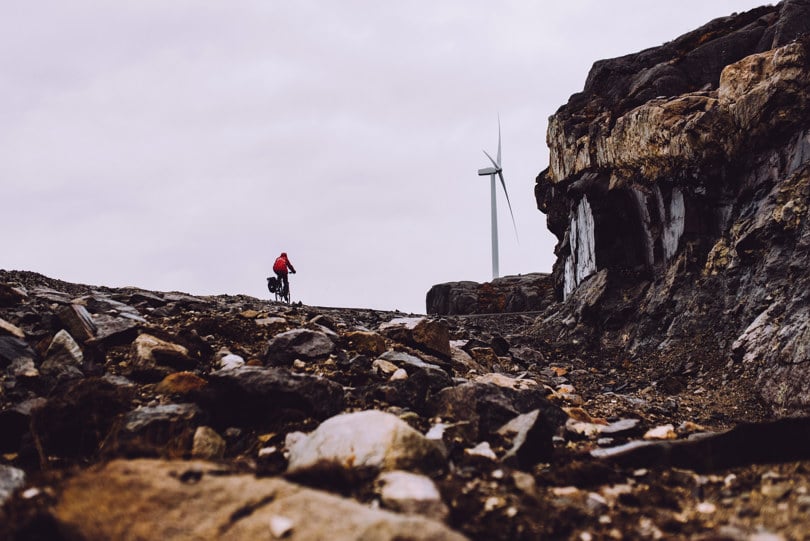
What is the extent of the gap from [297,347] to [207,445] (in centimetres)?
356

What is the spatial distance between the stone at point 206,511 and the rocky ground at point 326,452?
0.04 ft

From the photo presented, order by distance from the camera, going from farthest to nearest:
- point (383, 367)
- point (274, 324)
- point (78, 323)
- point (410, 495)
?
point (274, 324) < point (78, 323) < point (383, 367) < point (410, 495)

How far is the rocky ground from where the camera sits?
11.4ft

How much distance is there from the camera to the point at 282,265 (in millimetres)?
22094

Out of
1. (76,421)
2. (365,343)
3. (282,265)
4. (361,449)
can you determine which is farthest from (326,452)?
(282,265)

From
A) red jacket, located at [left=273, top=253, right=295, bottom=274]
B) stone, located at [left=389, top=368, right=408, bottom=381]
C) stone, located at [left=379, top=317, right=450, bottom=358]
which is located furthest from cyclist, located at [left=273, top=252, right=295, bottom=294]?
stone, located at [left=389, top=368, right=408, bottom=381]

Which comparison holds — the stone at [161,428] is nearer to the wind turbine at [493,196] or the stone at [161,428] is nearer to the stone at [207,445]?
the stone at [207,445]

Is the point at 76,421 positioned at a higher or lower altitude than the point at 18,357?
lower

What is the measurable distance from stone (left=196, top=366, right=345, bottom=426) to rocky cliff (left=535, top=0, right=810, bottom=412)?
30.6 ft

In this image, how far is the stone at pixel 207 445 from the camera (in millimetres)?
5340

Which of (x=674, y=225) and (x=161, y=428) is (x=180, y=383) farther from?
(x=674, y=225)

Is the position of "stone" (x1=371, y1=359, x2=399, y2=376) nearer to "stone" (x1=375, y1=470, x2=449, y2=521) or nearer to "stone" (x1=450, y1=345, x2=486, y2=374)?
"stone" (x1=450, y1=345, x2=486, y2=374)

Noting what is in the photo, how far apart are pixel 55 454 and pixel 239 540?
3696 millimetres

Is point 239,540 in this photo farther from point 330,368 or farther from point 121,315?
point 121,315
